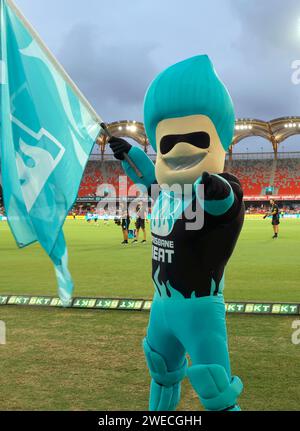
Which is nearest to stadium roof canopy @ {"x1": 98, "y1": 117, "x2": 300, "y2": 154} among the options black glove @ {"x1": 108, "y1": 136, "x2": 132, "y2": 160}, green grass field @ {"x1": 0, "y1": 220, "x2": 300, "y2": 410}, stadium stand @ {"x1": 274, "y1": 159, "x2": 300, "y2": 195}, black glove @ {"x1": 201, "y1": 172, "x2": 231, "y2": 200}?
stadium stand @ {"x1": 274, "y1": 159, "x2": 300, "y2": 195}


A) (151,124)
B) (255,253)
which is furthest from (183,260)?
(255,253)

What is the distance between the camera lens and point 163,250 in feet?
9.91

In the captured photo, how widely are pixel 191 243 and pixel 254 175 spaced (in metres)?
59.1

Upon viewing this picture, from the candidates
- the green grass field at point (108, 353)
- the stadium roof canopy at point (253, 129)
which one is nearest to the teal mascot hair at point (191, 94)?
the green grass field at point (108, 353)

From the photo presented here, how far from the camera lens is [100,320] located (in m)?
5.69

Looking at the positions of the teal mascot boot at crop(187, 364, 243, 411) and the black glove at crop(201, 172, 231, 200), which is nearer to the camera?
the black glove at crop(201, 172, 231, 200)

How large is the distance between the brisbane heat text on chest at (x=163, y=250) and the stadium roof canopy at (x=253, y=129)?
46007 millimetres

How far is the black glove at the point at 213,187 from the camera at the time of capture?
97.0 inches

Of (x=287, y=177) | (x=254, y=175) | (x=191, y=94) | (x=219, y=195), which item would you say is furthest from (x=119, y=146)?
(x=254, y=175)

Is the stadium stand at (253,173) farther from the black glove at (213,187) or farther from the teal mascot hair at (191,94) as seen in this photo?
the black glove at (213,187)

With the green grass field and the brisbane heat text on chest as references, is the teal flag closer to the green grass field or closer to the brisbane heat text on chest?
the brisbane heat text on chest

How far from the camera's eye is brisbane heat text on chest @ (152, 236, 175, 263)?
2957mm

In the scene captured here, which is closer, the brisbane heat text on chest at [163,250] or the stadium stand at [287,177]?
the brisbane heat text on chest at [163,250]
